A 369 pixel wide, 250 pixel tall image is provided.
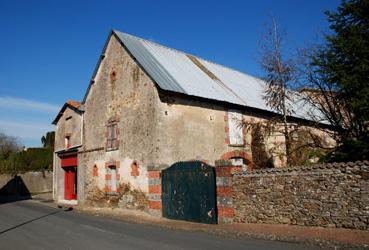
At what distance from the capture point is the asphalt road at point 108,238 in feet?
25.6

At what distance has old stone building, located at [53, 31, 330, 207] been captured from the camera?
604 inches

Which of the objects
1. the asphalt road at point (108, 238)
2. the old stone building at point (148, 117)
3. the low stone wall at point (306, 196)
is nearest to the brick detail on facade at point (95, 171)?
the old stone building at point (148, 117)

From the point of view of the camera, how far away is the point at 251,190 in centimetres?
1092

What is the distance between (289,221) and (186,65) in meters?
12.1

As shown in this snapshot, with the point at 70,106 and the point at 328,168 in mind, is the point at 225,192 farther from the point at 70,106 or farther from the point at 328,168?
the point at 70,106

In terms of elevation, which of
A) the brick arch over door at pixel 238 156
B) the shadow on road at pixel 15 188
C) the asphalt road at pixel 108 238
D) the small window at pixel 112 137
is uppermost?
the small window at pixel 112 137

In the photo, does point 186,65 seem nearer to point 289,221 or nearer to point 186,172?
point 186,172

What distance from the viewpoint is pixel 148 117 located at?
50.9ft

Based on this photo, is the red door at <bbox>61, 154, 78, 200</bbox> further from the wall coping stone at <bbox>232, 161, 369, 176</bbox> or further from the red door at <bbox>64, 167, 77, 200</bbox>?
the wall coping stone at <bbox>232, 161, 369, 176</bbox>

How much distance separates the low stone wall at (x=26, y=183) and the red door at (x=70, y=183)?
10.4 meters

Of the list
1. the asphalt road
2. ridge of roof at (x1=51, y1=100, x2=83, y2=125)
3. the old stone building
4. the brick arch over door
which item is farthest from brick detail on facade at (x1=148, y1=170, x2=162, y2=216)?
ridge of roof at (x1=51, y1=100, x2=83, y2=125)

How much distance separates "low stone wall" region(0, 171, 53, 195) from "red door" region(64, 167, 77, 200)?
10.4 metres

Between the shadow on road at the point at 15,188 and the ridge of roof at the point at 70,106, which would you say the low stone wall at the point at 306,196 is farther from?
the shadow on road at the point at 15,188

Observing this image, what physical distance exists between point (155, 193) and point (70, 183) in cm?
1126
